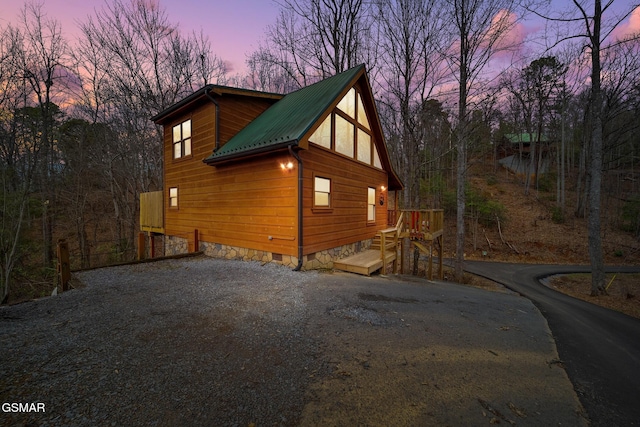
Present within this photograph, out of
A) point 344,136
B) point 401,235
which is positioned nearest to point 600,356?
point 401,235

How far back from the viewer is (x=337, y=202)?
8.48 metres

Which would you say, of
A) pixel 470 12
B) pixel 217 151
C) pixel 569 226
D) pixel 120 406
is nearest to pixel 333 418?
pixel 120 406

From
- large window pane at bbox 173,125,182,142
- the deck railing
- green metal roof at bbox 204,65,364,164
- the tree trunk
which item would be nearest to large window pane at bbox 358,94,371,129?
green metal roof at bbox 204,65,364,164

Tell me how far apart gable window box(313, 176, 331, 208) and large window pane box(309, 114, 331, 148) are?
3.78 feet

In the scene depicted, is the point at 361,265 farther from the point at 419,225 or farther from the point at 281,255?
the point at 419,225

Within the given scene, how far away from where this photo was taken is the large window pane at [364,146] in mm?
10125

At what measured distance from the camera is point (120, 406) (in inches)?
76.7

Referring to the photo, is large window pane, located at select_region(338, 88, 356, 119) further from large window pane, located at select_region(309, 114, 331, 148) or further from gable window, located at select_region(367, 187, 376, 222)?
gable window, located at select_region(367, 187, 376, 222)

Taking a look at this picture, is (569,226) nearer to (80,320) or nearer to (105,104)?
(80,320)

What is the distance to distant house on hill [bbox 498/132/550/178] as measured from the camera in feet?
86.5

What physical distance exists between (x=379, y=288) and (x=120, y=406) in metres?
4.88

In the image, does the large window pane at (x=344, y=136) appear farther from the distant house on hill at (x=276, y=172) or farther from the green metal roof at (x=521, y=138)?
the green metal roof at (x=521, y=138)

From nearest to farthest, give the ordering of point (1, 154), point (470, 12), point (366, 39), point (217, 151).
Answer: point (217, 151) < point (470, 12) < point (1, 154) < point (366, 39)

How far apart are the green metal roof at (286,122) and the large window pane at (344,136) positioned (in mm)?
1096
